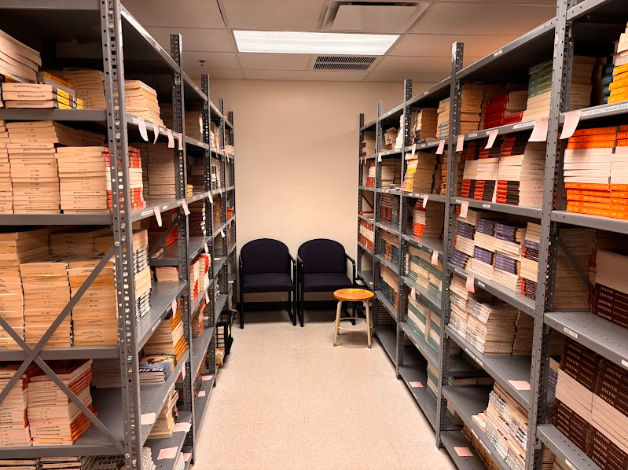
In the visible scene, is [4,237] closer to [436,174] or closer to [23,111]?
[23,111]

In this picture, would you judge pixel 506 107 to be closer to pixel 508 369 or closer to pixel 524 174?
pixel 524 174

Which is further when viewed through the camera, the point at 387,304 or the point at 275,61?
the point at 275,61

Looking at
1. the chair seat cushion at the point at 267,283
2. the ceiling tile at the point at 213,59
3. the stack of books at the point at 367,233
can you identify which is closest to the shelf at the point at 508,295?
the stack of books at the point at 367,233

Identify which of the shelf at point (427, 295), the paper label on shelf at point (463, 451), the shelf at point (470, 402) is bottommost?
the paper label on shelf at point (463, 451)

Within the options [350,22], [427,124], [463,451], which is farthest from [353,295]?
[350,22]

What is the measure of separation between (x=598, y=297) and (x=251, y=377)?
3.14 meters

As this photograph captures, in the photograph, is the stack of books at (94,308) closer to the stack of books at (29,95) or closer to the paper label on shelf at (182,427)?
the stack of books at (29,95)

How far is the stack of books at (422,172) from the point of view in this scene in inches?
146

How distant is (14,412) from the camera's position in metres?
1.76

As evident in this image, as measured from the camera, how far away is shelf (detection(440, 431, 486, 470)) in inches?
109

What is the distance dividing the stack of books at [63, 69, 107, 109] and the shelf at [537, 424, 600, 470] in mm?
2508

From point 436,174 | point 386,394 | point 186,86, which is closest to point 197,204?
point 186,86

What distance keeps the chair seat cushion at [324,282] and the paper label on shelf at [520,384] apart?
10.9 feet

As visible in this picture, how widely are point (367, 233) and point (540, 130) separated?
389 centimetres
